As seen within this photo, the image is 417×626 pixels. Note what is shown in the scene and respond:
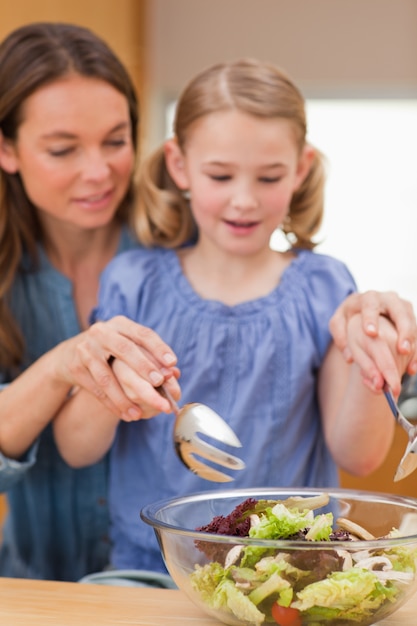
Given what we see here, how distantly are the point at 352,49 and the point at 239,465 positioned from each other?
434cm

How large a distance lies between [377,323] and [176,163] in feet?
1.78

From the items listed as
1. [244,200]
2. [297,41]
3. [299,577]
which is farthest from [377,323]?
[297,41]

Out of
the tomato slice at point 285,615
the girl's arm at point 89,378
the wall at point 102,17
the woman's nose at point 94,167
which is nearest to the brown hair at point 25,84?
the woman's nose at point 94,167

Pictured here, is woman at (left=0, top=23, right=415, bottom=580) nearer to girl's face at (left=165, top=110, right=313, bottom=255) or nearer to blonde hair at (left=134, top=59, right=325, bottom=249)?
blonde hair at (left=134, top=59, right=325, bottom=249)

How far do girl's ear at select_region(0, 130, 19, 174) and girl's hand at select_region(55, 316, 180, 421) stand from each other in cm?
54

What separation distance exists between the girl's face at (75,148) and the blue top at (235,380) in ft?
0.44

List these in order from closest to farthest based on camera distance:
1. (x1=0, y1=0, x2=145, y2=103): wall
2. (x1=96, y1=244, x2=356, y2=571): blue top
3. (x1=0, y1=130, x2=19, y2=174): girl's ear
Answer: (x1=96, y1=244, x2=356, y2=571): blue top < (x1=0, y1=130, x2=19, y2=174): girl's ear < (x1=0, y1=0, x2=145, y2=103): wall

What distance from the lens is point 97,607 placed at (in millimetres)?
1169

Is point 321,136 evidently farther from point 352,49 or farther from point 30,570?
point 30,570

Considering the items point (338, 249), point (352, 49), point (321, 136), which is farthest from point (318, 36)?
point (338, 249)

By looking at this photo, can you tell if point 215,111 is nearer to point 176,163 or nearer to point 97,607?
point 176,163

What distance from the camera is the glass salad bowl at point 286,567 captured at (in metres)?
0.98

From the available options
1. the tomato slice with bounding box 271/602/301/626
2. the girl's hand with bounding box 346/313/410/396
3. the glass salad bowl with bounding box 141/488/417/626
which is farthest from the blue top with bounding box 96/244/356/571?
the tomato slice with bounding box 271/602/301/626

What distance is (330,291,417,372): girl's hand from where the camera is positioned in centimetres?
133
